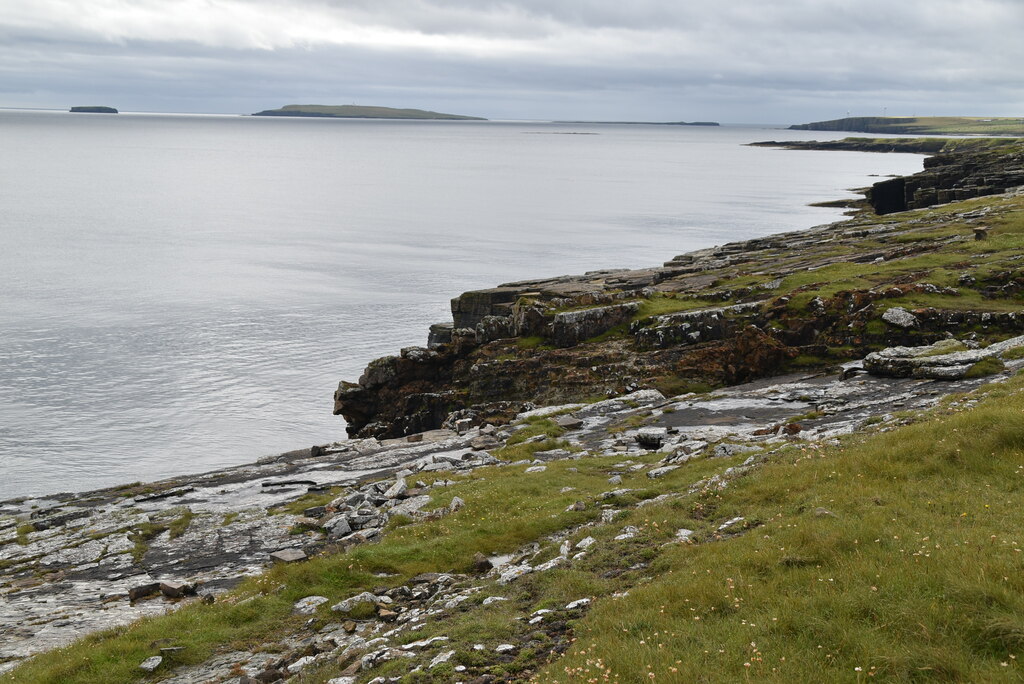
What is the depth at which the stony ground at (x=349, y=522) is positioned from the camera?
17.1m

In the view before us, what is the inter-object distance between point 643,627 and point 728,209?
166382 millimetres

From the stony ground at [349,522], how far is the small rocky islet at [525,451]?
0.11 m

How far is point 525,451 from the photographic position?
1271 inches

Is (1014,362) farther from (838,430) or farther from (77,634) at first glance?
(77,634)

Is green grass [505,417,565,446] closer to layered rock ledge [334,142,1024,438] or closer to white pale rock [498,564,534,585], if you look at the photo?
layered rock ledge [334,142,1024,438]

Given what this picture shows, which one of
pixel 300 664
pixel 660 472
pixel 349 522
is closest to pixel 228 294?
pixel 349 522

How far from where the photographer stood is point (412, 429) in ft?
163

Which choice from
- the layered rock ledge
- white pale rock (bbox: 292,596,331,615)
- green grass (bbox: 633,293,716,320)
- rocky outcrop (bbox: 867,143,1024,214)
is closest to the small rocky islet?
white pale rock (bbox: 292,596,331,615)

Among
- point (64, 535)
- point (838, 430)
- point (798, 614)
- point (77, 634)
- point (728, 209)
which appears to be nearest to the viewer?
point (798, 614)

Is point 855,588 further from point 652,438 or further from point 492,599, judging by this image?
point 652,438

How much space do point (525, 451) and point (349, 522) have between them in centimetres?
871

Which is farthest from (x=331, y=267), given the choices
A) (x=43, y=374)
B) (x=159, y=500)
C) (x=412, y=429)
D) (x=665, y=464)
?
(x=665, y=464)

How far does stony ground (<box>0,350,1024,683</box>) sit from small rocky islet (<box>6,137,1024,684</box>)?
11 centimetres

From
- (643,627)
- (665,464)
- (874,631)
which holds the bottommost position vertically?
(665,464)
